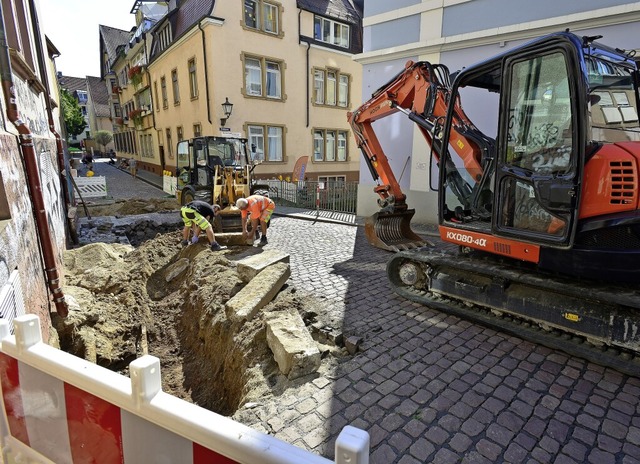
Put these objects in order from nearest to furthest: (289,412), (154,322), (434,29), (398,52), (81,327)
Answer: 1. (289,412)
2. (81,327)
3. (154,322)
4. (434,29)
5. (398,52)

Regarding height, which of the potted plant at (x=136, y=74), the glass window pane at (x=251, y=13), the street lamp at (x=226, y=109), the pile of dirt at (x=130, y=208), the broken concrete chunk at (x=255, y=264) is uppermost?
the glass window pane at (x=251, y=13)

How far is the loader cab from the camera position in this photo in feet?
11.4

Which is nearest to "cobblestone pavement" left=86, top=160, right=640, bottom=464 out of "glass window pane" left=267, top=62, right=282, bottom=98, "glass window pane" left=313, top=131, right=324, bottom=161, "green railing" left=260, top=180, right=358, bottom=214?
"green railing" left=260, top=180, right=358, bottom=214

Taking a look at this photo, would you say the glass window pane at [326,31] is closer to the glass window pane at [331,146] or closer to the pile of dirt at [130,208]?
the glass window pane at [331,146]

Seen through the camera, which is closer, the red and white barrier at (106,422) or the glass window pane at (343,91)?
the red and white barrier at (106,422)

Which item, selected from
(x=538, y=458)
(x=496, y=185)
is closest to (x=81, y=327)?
(x=538, y=458)

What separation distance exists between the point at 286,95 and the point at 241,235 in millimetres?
12973

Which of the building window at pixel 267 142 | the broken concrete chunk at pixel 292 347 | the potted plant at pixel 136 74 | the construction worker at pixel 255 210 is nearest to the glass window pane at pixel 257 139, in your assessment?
the building window at pixel 267 142

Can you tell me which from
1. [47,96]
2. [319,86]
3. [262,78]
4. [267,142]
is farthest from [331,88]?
[47,96]

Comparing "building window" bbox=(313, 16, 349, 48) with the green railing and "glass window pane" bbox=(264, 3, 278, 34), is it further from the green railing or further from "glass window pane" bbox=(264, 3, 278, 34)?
the green railing

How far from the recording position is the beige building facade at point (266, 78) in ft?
54.7

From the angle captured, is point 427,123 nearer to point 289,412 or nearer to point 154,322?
point 289,412

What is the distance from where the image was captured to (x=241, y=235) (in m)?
7.99

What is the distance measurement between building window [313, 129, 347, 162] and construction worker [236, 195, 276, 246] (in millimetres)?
12946
